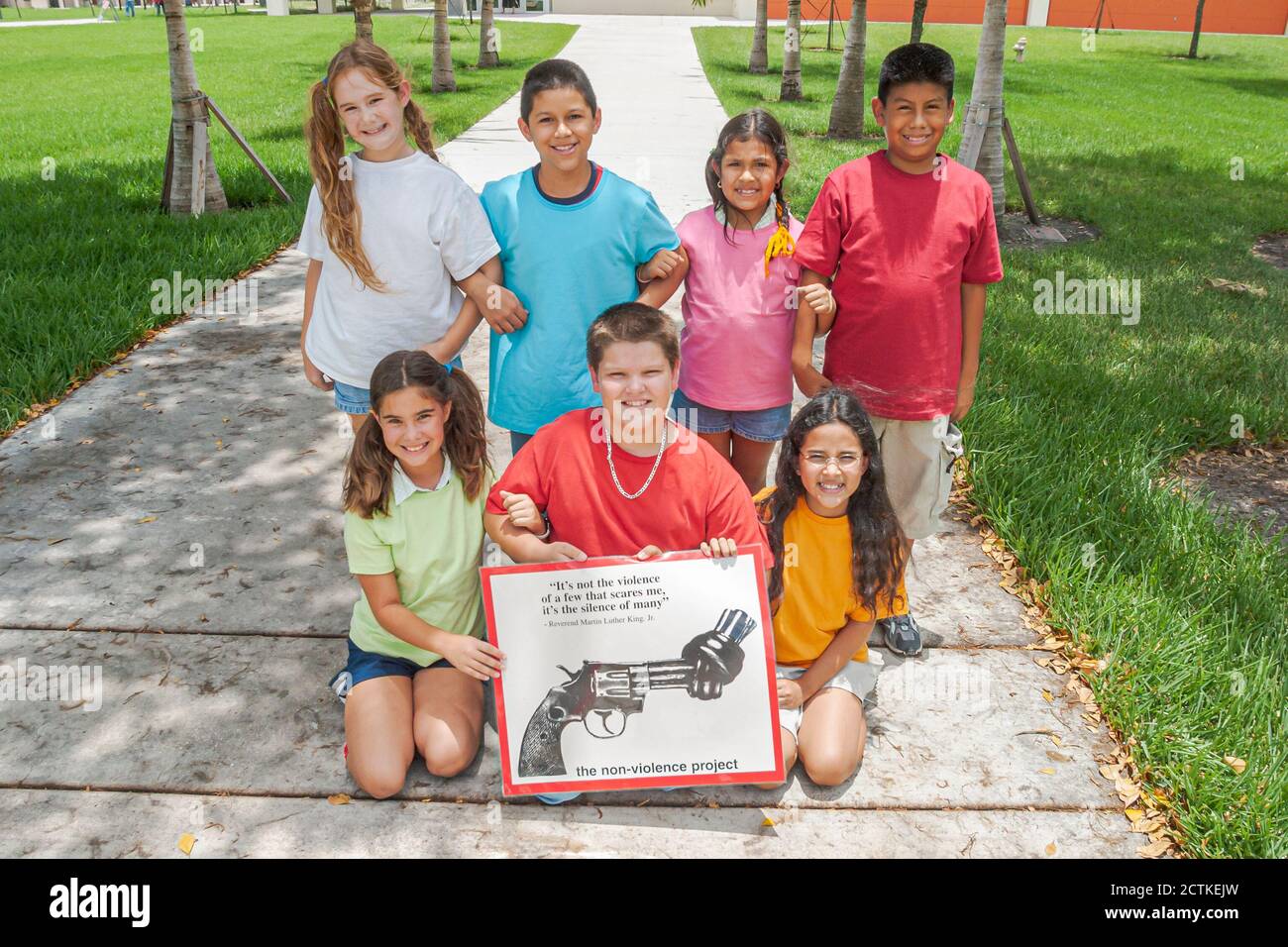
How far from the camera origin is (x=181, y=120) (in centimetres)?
777

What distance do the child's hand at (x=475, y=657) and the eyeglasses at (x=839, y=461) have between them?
1.00 m

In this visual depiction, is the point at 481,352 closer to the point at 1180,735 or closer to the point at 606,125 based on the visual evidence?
the point at 1180,735

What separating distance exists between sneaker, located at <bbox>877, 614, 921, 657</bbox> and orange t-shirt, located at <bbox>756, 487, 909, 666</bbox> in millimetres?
433

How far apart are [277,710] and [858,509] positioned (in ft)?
5.93

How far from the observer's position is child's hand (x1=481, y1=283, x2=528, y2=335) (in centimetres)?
297

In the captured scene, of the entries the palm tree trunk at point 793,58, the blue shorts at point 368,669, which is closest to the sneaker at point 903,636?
the blue shorts at point 368,669

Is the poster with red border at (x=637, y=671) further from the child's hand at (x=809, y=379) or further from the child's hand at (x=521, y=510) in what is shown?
the child's hand at (x=809, y=379)

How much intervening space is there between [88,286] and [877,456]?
18.1 ft

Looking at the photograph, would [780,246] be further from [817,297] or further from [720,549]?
[720,549]

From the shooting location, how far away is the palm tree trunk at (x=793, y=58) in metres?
15.3

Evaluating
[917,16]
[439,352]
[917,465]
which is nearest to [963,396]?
[917,465]

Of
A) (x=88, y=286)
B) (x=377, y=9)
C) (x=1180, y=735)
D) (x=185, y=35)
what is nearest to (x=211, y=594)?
(x=1180, y=735)

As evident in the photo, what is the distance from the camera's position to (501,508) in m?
2.72

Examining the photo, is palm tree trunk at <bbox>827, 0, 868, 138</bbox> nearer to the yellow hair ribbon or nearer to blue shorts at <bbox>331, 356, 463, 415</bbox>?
the yellow hair ribbon
